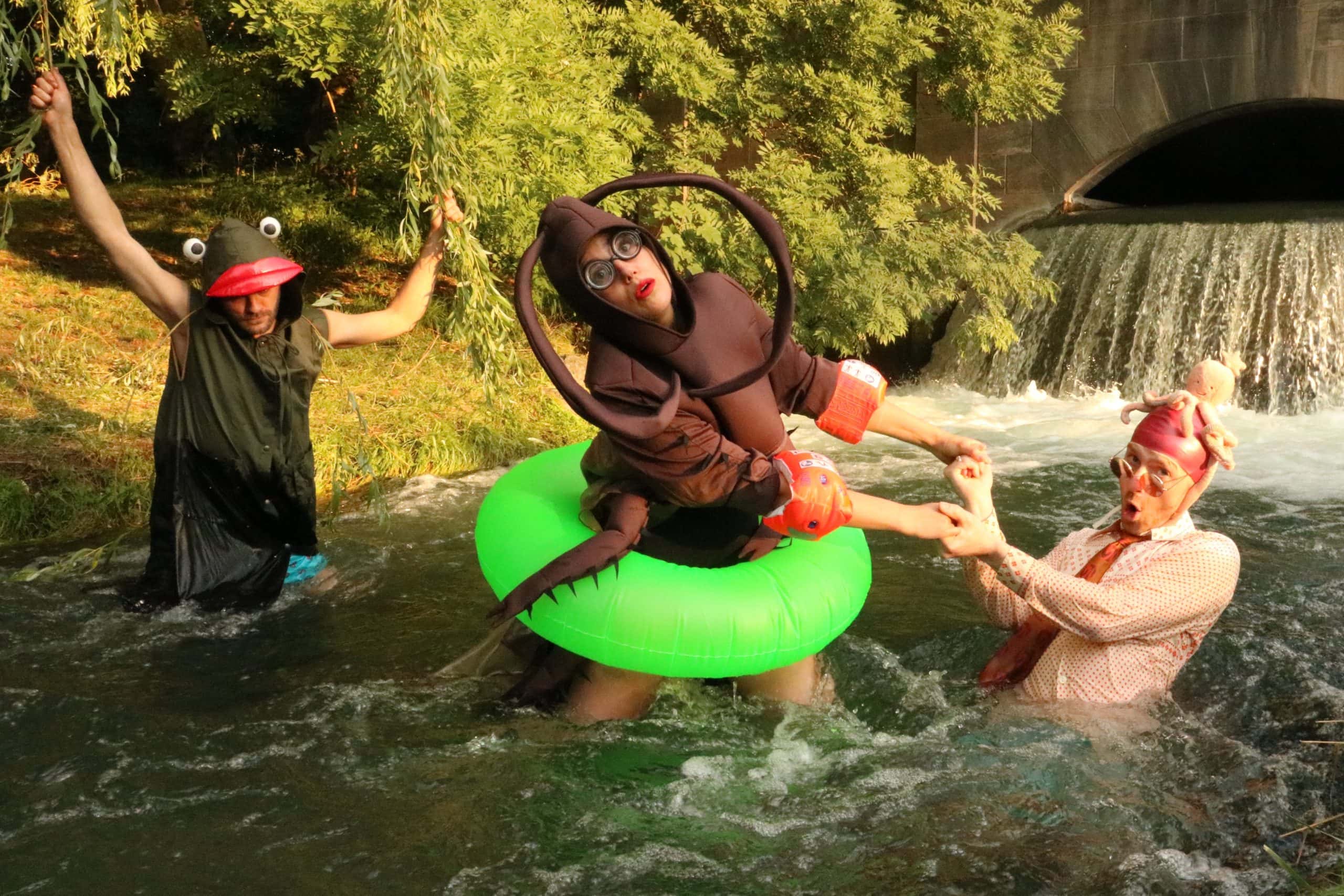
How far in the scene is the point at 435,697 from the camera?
4199 millimetres

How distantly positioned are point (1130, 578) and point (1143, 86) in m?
9.11

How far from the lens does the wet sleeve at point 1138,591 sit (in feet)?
11.3

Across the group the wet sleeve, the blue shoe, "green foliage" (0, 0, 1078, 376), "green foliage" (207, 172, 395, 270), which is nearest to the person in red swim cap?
the wet sleeve

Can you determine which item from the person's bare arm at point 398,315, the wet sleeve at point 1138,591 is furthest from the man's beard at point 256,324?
the wet sleeve at point 1138,591

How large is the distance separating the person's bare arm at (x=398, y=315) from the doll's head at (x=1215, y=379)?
2.77m

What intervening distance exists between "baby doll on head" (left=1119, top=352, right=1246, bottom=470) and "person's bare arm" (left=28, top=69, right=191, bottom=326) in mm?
3248

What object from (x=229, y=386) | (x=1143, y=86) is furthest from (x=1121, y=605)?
(x=1143, y=86)

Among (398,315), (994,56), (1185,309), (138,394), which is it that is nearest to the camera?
(398,315)

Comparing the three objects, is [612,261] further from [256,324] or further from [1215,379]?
[256,324]

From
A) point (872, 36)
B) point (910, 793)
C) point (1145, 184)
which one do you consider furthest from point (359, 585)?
point (1145, 184)

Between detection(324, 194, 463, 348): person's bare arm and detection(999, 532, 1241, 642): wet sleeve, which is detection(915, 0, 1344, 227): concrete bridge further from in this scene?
detection(999, 532, 1241, 642): wet sleeve

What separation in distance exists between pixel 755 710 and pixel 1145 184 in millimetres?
12706

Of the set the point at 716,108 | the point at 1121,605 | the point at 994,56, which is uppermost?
the point at 994,56

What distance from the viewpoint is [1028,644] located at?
389cm
